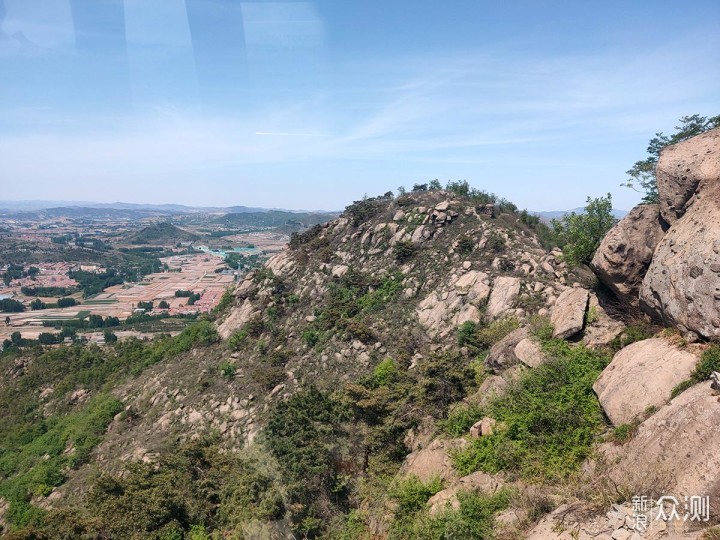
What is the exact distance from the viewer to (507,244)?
3481 centimetres

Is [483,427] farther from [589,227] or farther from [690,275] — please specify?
[589,227]

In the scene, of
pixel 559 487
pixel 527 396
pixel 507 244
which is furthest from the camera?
pixel 507 244

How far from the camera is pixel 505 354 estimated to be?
18453mm

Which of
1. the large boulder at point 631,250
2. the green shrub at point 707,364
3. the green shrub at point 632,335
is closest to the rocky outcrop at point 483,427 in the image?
the green shrub at point 632,335

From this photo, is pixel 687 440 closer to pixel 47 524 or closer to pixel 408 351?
pixel 408 351

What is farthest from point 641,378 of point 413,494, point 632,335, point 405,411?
point 405,411

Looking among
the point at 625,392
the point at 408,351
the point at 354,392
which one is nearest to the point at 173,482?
the point at 354,392

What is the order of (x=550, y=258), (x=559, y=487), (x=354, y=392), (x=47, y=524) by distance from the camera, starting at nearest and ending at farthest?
(x=559, y=487), (x=47, y=524), (x=354, y=392), (x=550, y=258)

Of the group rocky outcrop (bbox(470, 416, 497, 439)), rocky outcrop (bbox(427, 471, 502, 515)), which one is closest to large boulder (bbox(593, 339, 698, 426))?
rocky outcrop (bbox(470, 416, 497, 439))

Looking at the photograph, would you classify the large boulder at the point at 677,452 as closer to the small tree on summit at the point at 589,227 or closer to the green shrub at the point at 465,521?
the green shrub at the point at 465,521

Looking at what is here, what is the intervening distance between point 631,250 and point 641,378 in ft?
17.0

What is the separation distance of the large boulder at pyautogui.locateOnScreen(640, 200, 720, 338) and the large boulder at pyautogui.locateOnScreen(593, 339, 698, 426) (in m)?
0.85

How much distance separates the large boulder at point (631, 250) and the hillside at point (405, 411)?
0.09 meters

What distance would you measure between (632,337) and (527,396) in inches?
162
